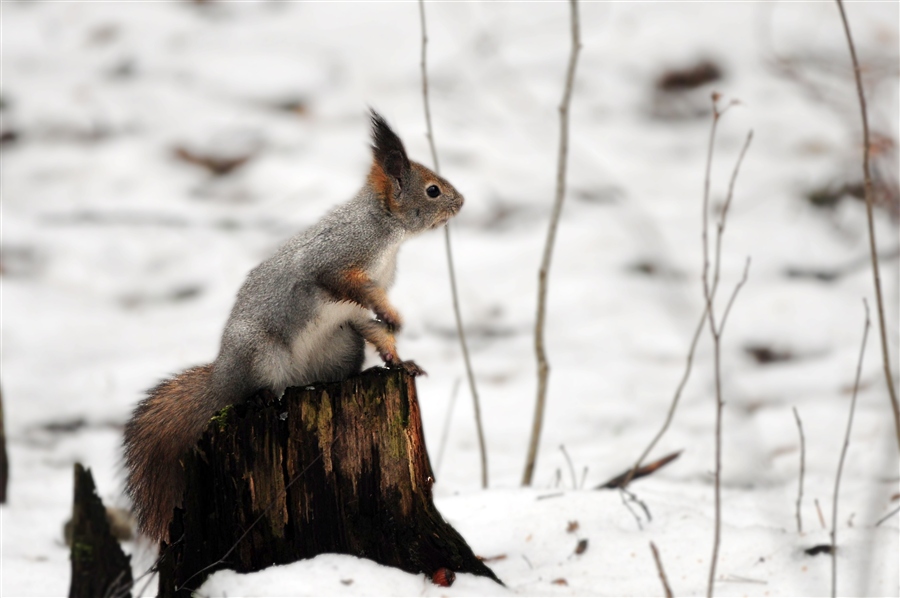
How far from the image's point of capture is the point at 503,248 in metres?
6.79

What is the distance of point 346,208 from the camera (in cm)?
316

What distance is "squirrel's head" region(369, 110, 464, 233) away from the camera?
10.2 feet

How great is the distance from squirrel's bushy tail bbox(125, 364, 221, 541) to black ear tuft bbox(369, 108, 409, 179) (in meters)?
0.88

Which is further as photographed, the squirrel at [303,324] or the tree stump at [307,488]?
the squirrel at [303,324]

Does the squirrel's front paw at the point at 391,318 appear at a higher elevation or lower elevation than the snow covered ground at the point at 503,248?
lower

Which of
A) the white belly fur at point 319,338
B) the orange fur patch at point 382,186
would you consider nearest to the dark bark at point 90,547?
the white belly fur at point 319,338

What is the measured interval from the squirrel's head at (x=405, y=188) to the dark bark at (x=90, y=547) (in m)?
1.27

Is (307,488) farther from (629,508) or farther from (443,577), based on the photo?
(629,508)

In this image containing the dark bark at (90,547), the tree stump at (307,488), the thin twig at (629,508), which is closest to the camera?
the tree stump at (307,488)

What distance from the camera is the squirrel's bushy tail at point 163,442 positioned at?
9.86 feet

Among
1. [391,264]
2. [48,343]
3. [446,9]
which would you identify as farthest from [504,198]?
[391,264]

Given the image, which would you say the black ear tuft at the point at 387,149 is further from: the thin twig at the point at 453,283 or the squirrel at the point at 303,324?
the thin twig at the point at 453,283

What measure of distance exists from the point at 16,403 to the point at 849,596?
4166mm

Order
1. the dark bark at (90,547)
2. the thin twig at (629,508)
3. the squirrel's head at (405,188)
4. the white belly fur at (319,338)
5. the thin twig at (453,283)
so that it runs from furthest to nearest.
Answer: the thin twig at (453,283) < the thin twig at (629,508) < the squirrel's head at (405,188) < the white belly fur at (319,338) < the dark bark at (90,547)
